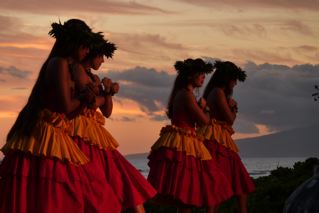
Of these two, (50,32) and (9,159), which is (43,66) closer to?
(50,32)

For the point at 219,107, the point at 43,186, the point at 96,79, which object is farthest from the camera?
the point at 219,107

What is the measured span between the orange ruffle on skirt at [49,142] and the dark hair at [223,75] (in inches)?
189

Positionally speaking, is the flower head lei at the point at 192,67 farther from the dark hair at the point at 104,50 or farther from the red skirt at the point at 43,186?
the red skirt at the point at 43,186

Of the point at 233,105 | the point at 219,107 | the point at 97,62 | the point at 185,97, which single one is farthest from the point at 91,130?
the point at 233,105

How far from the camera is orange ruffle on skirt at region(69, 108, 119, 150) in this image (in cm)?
662

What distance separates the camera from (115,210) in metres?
6.36

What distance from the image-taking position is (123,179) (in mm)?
6723

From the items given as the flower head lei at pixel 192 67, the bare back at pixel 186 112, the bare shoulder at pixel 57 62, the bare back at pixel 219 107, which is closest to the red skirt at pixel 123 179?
the bare shoulder at pixel 57 62

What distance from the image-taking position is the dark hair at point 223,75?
10.5m

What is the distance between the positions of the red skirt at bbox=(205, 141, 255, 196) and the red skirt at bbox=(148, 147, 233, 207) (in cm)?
87

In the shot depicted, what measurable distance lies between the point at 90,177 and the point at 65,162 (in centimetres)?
32

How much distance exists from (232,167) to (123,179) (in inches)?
167

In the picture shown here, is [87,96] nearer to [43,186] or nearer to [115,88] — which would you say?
[115,88]

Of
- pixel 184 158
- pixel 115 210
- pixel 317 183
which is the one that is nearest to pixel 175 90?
pixel 184 158
